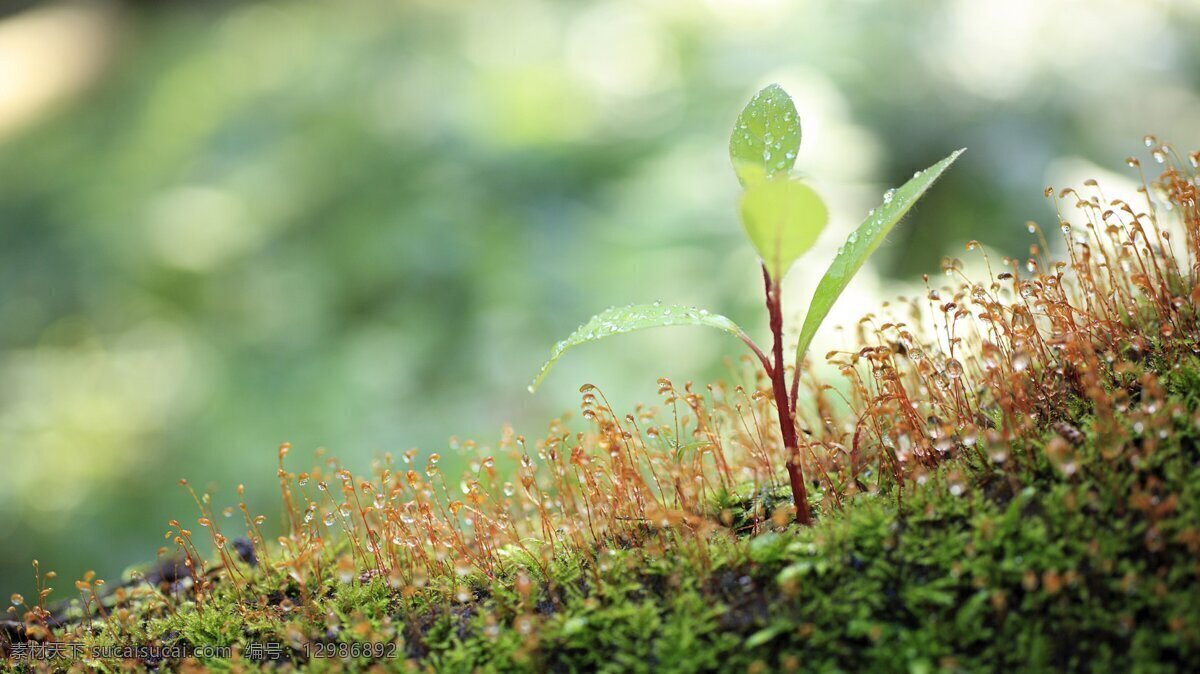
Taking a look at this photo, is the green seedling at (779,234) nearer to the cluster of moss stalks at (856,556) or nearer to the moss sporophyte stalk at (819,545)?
the moss sporophyte stalk at (819,545)

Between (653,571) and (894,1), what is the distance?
6605 millimetres

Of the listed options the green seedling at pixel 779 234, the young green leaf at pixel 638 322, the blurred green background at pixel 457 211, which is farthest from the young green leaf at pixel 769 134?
the blurred green background at pixel 457 211

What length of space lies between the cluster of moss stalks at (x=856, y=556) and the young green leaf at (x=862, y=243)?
15 cm

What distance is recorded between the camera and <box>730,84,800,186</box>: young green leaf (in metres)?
1.58

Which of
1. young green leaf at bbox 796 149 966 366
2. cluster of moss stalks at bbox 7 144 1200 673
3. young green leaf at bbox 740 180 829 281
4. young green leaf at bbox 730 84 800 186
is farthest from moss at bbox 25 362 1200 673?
young green leaf at bbox 730 84 800 186

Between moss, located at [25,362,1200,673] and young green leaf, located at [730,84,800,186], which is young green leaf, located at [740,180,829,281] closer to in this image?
young green leaf, located at [730,84,800,186]

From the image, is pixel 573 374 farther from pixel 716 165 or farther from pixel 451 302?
pixel 716 165

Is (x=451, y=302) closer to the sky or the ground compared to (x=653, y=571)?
closer to the sky

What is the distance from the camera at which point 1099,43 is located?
623 cm

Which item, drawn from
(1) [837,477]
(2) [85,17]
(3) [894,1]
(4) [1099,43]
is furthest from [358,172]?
(2) [85,17]

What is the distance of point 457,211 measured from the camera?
5.47 meters

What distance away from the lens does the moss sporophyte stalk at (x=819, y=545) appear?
1.23m

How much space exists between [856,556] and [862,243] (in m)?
0.54

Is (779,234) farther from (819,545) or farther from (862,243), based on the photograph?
(819,545)
